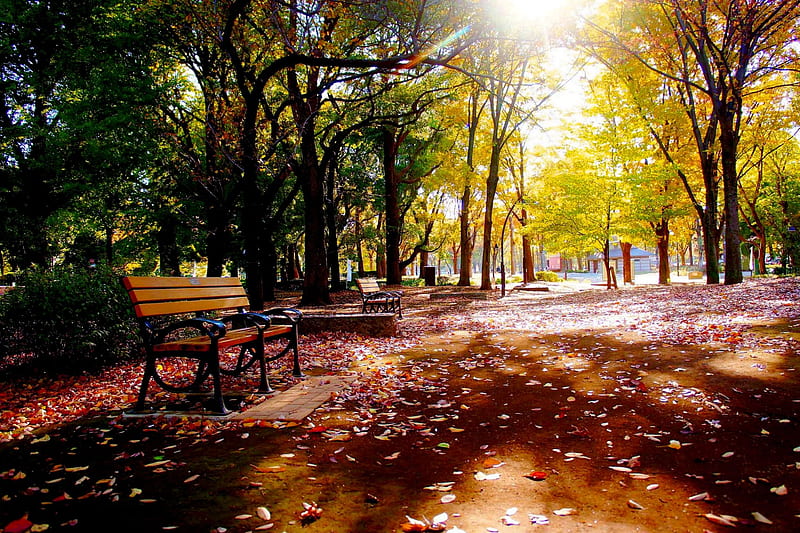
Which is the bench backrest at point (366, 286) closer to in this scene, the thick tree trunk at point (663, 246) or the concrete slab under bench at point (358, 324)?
the concrete slab under bench at point (358, 324)

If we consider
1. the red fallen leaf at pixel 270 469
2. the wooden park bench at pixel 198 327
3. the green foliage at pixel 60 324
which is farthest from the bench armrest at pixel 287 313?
the red fallen leaf at pixel 270 469

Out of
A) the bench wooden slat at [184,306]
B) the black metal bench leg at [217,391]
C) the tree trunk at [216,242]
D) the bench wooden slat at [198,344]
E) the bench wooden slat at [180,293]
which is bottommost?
the black metal bench leg at [217,391]

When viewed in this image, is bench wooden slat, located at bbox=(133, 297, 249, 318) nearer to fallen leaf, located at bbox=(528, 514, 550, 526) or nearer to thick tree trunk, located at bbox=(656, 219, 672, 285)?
fallen leaf, located at bbox=(528, 514, 550, 526)

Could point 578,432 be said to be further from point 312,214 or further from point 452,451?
point 312,214

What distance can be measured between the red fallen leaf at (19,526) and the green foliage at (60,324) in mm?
3861

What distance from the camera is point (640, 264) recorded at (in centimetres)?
8500

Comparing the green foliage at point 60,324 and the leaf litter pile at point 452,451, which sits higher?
the green foliage at point 60,324

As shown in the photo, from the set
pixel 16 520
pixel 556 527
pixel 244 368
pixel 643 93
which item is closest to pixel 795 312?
pixel 556 527

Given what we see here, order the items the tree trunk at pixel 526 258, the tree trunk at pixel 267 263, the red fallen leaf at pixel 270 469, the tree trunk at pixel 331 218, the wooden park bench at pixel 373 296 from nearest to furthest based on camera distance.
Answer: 1. the red fallen leaf at pixel 270 469
2. the wooden park bench at pixel 373 296
3. the tree trunk at pixel 267 263
4. the tree trunk at pixel 331 218
5. the tree trunk at pixel 526 258

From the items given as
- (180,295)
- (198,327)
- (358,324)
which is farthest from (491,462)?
(358,324)

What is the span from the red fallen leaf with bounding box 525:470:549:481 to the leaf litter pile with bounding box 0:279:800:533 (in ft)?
A: 0.04

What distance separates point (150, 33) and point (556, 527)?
1535 cm

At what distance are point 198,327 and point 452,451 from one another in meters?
2.46

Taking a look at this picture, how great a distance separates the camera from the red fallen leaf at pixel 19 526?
2283 mm
